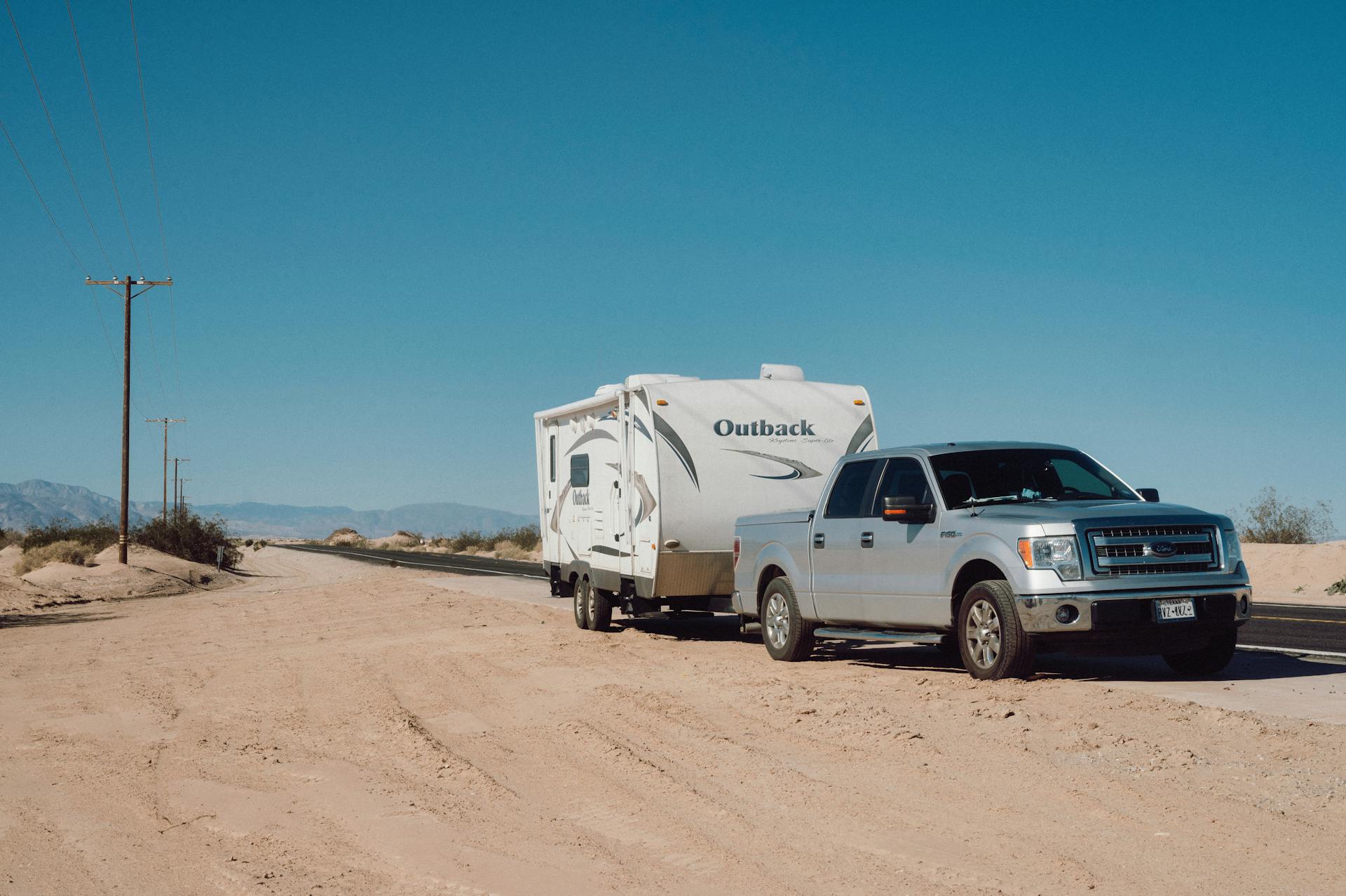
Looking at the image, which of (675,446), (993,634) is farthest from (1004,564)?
(675,446)

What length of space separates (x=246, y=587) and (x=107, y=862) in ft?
112

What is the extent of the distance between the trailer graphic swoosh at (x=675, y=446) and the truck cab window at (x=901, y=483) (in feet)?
12.6

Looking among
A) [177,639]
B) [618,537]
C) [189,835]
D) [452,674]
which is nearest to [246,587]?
[177,639]

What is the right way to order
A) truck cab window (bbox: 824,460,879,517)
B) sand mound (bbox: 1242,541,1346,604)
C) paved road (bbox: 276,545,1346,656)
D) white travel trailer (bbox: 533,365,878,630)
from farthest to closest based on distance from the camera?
sand mound (bbox: 1242,541,1346,604), white travel trailer (bbox: 533,365,878,630), paved road (bbox: 276,545,1346,656), truck cab window (bbox: 824,460,879,517)

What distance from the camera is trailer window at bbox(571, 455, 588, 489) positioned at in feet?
61.1

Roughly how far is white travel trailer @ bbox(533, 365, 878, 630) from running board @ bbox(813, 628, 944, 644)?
3.06 m

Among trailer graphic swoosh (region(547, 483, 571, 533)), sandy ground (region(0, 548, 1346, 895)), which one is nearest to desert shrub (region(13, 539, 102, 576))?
trailer graphic swoosh (region(547, 483, 571, 533))

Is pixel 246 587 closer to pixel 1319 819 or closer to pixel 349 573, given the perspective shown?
pixel 349 573

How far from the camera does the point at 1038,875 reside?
550 centimetres

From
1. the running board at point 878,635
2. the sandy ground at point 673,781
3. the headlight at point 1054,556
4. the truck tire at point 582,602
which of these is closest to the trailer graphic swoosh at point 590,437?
the truck tire at point 582,602

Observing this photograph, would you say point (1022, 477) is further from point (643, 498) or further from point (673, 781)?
point (643, 498)

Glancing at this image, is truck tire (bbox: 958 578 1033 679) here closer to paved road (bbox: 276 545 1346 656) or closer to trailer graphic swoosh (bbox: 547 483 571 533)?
paved road (bbox: 276 545 1346 656)

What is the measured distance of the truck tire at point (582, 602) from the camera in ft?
61.3

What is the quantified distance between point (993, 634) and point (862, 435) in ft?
20.0
